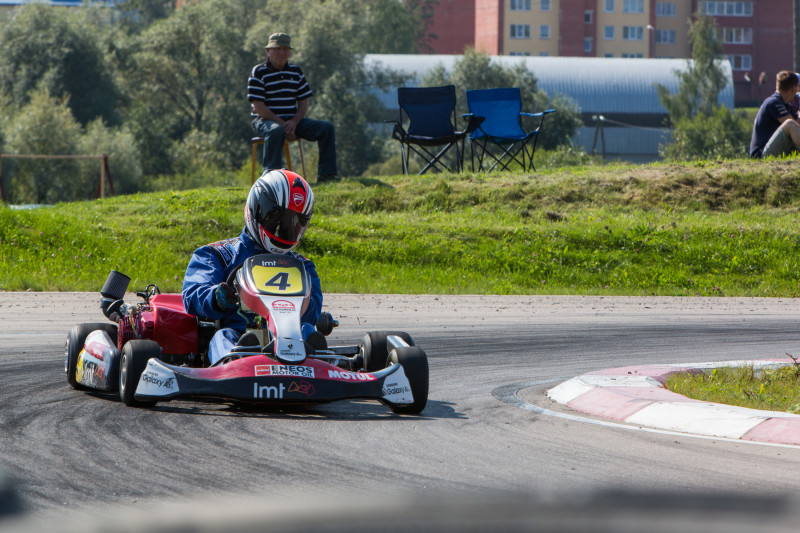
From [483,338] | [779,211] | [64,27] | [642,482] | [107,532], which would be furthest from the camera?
[64,27]

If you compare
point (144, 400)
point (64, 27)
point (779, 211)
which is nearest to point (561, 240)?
point (779, 211)

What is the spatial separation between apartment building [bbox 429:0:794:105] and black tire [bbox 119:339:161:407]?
9022cm

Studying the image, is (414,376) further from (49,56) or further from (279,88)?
(49,56)

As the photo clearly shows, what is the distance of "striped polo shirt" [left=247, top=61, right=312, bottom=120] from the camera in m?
13.5

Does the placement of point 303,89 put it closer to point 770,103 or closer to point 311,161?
point 770,103

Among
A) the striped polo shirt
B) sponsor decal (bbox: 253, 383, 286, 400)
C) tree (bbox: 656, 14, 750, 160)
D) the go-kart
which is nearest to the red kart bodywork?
the go-kart

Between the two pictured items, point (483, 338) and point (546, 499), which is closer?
point (546, 499)

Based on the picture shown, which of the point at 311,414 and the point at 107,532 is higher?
the point at 107,532

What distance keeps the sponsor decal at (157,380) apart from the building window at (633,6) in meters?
96.3

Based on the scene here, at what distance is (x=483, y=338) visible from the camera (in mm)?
8656

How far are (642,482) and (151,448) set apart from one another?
184cm

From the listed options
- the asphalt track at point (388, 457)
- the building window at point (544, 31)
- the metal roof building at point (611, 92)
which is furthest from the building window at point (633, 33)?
the asphalt track at point (388, 457)

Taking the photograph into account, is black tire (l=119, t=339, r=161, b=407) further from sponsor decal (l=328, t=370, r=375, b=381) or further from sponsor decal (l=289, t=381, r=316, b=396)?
sponsor decal (l=328, t=370, r=375, b=381)

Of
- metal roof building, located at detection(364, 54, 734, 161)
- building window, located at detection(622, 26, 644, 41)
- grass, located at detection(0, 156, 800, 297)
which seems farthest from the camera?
building window, located at detection(622, 26, 644, 41)
